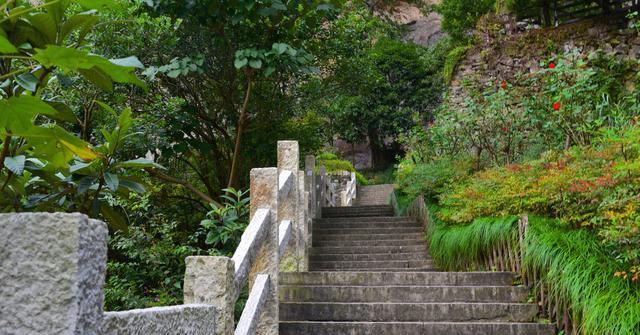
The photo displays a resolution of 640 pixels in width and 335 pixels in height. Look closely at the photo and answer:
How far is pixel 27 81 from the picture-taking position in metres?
1.64

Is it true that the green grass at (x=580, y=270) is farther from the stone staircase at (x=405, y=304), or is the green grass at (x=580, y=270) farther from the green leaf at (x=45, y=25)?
the green leaf at (x=45, y=25)

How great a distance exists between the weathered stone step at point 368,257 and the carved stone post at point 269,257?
316 centimetres

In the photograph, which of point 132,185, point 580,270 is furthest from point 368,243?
point 132,185

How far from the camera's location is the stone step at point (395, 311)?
4551 millimetres

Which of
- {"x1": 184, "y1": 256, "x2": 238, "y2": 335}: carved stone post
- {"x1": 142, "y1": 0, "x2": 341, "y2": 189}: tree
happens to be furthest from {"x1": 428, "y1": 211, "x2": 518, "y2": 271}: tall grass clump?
{"x1": 184, "y1": 256, "x2": 238, "y2": 335}: carved stone post

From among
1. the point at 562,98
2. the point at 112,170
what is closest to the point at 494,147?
the point at 562,98

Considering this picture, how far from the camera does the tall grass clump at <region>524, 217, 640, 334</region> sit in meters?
3.50

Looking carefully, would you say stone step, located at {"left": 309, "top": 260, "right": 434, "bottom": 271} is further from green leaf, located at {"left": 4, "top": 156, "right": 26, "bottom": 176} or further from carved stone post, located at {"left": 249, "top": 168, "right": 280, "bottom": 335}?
green leaf, located at {"left": 4, "top": 156, "right": 26, "bottom": 176}

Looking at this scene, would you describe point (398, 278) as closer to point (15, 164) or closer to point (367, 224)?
point (367, 224)

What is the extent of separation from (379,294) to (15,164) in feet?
11.8

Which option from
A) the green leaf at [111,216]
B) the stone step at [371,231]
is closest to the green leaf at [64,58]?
the green leaf at [111,216]

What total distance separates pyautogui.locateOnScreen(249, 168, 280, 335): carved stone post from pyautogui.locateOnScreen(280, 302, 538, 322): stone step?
0.79 metres

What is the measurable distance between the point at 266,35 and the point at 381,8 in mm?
19604

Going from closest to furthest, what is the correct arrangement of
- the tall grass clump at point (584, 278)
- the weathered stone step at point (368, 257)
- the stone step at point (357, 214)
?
the tall grass clump at point (584, 278)
the weathered stone step at point (368, 257)
the stone step at point (357, 214)
